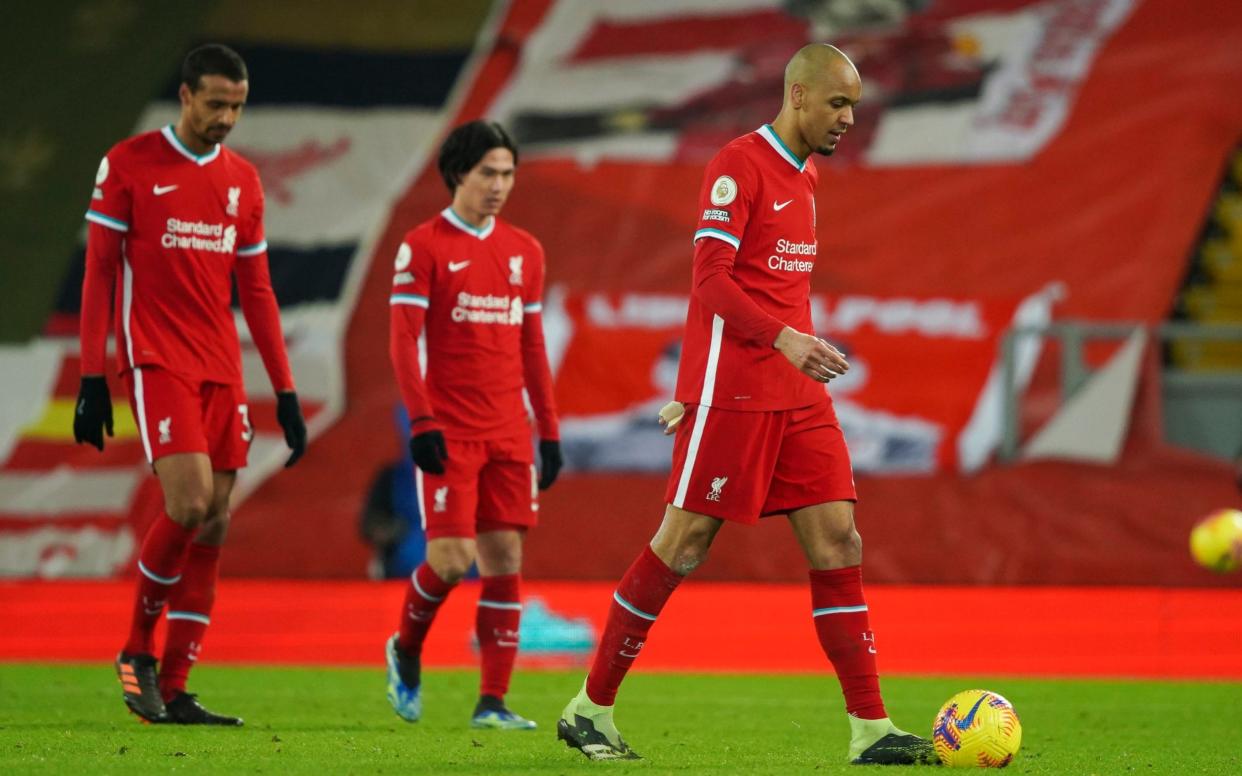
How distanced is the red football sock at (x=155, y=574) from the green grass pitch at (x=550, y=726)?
1.04 feet

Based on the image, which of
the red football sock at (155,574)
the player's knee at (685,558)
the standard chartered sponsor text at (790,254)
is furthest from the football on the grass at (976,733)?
the red football sock at (155,574)

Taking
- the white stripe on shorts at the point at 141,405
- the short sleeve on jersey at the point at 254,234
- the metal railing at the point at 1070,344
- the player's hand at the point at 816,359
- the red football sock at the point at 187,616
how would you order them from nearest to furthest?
the player's hand at the point at 816,359, the white stripe on shorts at the point at 141,405, the red football sock at the point at 187,616, the short sleeve on jersey at the point at 254,234, the metal railing at the point at 1070,344

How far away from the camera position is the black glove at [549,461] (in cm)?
707

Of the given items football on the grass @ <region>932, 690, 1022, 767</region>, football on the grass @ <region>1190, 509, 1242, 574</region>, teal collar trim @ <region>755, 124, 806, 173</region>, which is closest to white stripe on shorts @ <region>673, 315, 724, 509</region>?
teal collar trim @ <region>755, 124, 806, 173</region>

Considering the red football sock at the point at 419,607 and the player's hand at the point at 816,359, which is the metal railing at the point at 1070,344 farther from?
the player's hand at the point at 816,359

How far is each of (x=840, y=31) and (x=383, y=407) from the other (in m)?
6.39

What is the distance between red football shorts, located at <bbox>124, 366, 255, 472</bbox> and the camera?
615 centimetres

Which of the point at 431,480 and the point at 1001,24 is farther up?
the point at 1001,24

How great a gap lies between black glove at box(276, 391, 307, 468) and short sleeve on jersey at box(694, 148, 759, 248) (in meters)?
2.12

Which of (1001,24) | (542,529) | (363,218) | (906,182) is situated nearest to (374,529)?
(542,529)

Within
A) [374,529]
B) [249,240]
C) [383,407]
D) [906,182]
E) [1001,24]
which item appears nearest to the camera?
[249,240]

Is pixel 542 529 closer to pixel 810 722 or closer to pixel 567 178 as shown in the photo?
pixel 567 178

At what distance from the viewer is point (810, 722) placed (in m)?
7.02

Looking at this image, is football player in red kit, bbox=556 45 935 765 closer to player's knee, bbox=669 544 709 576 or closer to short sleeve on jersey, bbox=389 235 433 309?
player's knee, bbox=669 544 709 576
